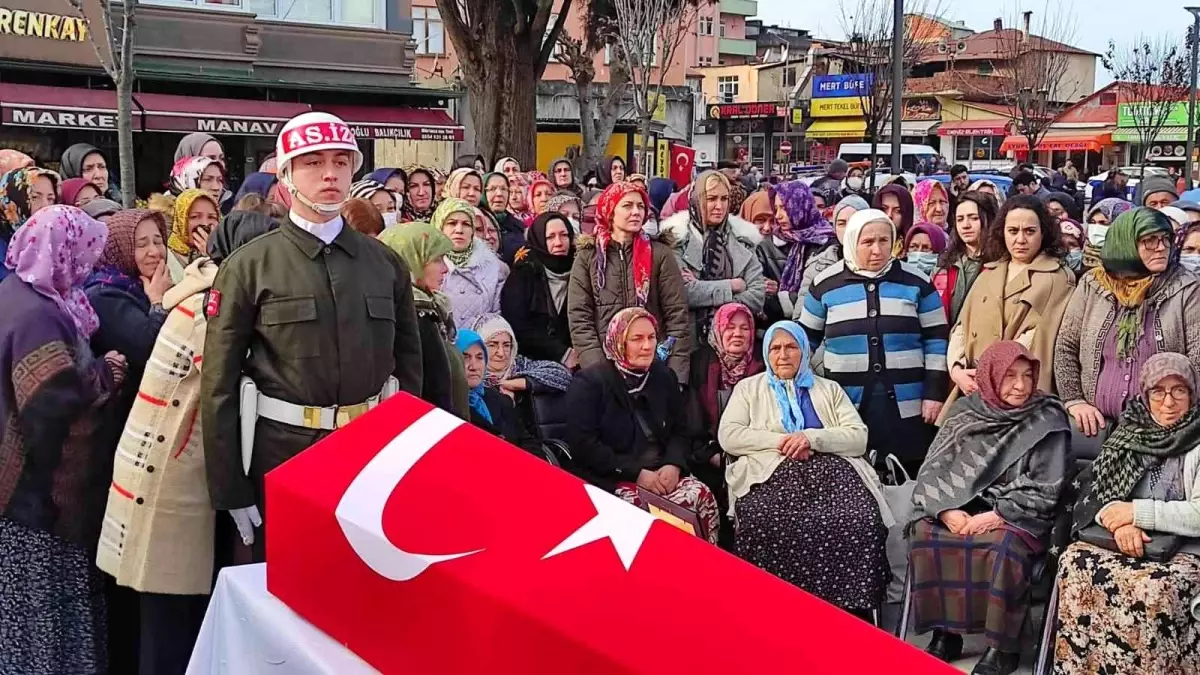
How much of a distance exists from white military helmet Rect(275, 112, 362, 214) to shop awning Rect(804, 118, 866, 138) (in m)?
55.9

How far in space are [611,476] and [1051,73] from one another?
42.0 m

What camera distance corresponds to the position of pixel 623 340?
228 inches

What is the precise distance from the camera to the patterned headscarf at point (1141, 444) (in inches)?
183

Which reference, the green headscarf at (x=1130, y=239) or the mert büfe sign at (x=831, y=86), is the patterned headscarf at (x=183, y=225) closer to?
the green headscarf at (x=1130, y=239)

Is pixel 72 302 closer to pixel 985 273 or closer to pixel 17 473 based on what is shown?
pixel 17 473

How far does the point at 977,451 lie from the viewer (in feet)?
16.9

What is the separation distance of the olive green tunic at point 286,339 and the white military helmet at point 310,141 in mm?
111

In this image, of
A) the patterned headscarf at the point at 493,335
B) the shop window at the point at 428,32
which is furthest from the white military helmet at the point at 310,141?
the shop window at the point at 428,32

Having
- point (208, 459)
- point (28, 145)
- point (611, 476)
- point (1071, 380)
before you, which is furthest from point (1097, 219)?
point (28, 145)

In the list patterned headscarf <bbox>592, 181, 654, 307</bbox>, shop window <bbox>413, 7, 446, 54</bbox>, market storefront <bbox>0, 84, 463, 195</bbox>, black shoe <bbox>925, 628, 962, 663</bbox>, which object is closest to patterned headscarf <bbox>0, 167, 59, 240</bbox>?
patterned headscarf <bbox>592, 181, 654, 307</bbox>

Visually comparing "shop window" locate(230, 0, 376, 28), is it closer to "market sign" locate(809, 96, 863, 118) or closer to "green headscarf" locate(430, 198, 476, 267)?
"green headscarf" locate(430, 198, 476, 267)

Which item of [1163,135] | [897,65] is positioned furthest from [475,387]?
[1163,135]

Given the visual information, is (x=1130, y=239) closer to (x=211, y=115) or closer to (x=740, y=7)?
(x=211, y=115)

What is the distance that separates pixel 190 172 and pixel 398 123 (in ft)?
44.9
